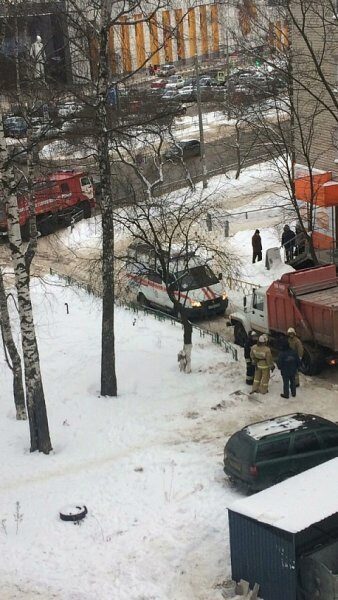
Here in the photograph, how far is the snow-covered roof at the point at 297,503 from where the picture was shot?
9.98m

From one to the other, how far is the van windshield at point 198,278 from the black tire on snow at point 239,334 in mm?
2675

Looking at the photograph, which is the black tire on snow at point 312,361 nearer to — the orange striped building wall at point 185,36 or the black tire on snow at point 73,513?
the black tire on snow at point 73,513

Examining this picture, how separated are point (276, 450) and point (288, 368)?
4.43 meters

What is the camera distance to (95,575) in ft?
37.7

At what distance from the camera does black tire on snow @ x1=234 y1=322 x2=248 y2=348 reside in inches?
848

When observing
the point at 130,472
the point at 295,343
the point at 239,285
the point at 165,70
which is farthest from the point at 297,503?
the point at 165,70

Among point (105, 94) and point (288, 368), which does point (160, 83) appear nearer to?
point (105, 94)

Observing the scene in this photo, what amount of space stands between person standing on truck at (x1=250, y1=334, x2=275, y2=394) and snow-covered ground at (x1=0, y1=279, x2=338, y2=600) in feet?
1.00

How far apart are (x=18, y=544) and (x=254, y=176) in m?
31.7

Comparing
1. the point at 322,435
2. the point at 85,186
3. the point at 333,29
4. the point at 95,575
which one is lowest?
the point at 95,575

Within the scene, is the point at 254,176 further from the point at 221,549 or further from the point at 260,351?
the point at 221,549

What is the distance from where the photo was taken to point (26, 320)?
597 inches

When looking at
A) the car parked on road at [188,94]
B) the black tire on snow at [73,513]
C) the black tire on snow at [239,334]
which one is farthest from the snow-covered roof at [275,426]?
the car parked on road at [188,94]

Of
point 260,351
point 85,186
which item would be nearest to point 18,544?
point 260,351
